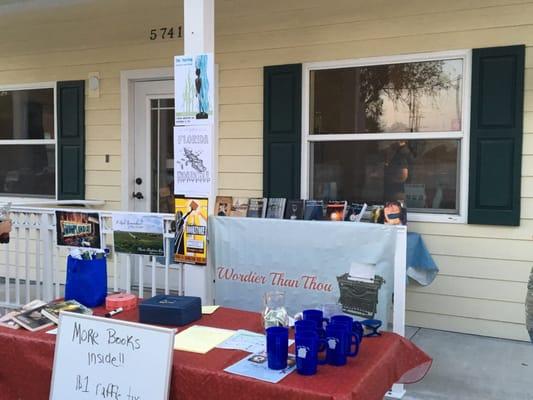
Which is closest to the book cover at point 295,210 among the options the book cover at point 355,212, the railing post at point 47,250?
the book cover at point 355,212

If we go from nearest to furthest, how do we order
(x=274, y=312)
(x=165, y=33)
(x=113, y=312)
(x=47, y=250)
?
1. (x=274, y=312)
2. (x=113, y=312)
3. (x=47, y=250)
4. (x=165, y=33)

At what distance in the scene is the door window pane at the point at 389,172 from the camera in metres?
4.51

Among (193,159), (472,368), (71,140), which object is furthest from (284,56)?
A: (472,368)

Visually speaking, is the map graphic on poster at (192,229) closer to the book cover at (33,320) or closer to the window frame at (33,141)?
the book cover at (33,320)

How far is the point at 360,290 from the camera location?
3244mm

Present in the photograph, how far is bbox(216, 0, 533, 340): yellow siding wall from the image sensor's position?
4.25m

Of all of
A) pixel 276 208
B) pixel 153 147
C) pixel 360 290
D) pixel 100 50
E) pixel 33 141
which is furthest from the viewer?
pixel 33 141

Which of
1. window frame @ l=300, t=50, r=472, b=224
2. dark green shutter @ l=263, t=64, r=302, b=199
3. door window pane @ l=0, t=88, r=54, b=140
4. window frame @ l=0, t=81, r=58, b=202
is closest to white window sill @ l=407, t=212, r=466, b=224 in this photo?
window frame @ l=300, t=50, r=472, b=224

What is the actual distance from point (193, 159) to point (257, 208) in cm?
152

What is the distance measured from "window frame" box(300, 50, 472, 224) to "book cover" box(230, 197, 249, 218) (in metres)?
0.51

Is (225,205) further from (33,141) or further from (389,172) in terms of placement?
(33,141)

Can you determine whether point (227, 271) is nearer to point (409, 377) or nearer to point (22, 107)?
point (409, 377)

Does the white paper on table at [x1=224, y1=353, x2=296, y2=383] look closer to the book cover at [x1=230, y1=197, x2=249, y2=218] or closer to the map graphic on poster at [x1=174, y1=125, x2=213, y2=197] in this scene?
the map graphic on poster at [x1=174, y1=125, x2=213, y2=197]

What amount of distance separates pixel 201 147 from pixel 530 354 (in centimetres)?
269
